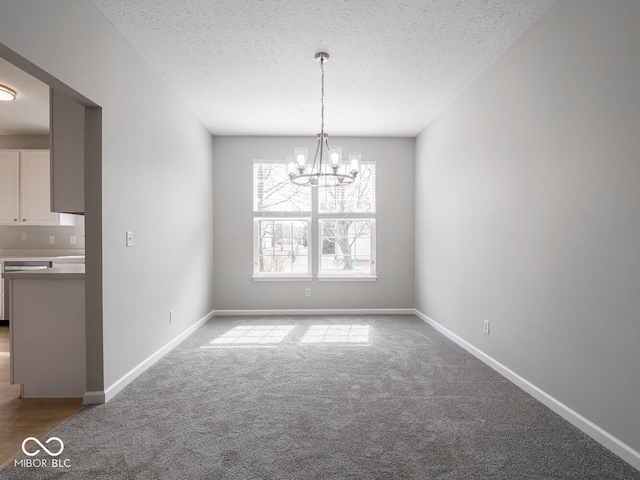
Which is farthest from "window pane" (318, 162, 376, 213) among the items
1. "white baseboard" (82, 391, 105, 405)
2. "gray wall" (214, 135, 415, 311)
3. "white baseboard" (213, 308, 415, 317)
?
"white baseboard" (82, 391, 105, 405)

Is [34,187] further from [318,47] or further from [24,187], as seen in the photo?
[318,47]

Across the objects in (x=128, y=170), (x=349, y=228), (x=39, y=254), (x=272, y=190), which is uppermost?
(x=272, y=190)

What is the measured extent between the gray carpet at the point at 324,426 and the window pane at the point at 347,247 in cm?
221

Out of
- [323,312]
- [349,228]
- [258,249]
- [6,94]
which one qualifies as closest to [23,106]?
[6,94]

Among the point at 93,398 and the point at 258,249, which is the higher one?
the point at 258,249

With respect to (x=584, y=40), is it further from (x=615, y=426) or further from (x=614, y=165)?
(x=615, y=426)

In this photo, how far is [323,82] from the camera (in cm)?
366

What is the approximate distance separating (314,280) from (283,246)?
Result: 0.71m

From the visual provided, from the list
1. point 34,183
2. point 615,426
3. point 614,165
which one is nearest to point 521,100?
point 614,165

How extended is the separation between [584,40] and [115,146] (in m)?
3.23

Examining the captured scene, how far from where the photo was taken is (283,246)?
18.6 ft

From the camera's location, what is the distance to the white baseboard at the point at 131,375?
258 centimetres

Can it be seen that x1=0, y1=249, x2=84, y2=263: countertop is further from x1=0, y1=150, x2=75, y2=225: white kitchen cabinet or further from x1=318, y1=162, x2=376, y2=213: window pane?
x1=318, y1=162, x2=376, y2=213: window pane

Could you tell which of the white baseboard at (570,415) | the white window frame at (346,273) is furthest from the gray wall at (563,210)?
the white window frame at (346,273)
